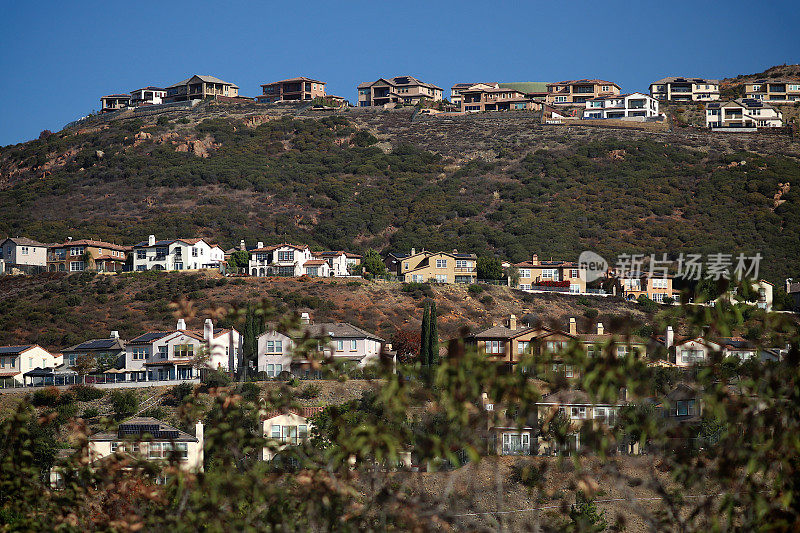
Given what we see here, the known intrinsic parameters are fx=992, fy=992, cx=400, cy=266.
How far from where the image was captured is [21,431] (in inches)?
592

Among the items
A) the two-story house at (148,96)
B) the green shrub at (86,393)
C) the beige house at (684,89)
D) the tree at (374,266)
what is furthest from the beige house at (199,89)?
the green shrub at (86,393)

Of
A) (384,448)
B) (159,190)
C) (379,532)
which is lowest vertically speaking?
(379,532)

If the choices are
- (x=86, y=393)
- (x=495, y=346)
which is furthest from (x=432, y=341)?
(x=86, y=393)

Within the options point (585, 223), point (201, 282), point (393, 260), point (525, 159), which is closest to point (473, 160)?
point (525, 159)

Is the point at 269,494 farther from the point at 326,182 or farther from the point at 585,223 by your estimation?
the point at 326,182

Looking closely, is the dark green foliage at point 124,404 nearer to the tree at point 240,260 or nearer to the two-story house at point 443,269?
the tree at point 240,260

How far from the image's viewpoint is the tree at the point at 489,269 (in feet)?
321

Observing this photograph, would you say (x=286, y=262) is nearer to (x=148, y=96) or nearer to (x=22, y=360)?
(x=22, y=360)

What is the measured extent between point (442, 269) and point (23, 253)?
141ft

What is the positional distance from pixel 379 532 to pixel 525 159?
132154 millimetres

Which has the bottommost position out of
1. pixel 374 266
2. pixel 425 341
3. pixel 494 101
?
pixel 425 341

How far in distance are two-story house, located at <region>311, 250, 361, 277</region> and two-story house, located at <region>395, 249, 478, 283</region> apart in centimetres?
561

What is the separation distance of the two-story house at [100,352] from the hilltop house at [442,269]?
33.3 m

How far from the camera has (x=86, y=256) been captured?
3873 inches
